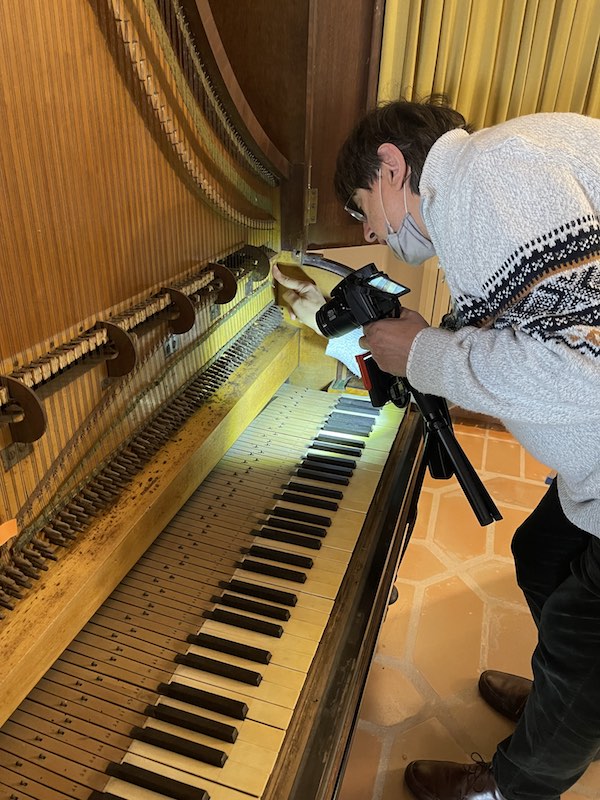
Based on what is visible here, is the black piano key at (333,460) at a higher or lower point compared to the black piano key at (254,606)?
lower

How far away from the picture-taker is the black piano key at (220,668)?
1.18 m

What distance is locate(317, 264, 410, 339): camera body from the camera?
1500 mm

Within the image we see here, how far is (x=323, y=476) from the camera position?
1803 millimetres

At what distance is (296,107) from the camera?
72.4 inches

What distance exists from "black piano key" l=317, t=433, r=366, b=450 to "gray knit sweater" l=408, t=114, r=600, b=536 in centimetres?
71

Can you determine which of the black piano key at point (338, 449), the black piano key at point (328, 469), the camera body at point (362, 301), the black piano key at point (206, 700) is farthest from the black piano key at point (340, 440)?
the black piano key at point (206, 700)

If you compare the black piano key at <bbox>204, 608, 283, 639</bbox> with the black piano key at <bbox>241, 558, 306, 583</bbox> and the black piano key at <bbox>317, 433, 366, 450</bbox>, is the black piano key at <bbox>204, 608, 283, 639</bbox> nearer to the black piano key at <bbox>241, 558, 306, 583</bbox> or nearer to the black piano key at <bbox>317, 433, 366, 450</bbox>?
the black piano key at <bbox>241, 558, 306, 583</bbox>

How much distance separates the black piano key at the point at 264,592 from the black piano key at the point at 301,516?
10.3 inches

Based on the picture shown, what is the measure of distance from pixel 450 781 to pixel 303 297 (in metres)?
1.62

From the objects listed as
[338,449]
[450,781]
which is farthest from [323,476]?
[450,781]

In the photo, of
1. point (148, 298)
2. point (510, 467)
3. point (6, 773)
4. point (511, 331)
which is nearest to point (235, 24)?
point (148, 298)

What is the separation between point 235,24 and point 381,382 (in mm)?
1105

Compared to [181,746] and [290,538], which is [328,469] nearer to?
[290,538]

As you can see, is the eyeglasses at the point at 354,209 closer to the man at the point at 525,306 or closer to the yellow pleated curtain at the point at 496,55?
the man at the point at 525,306
